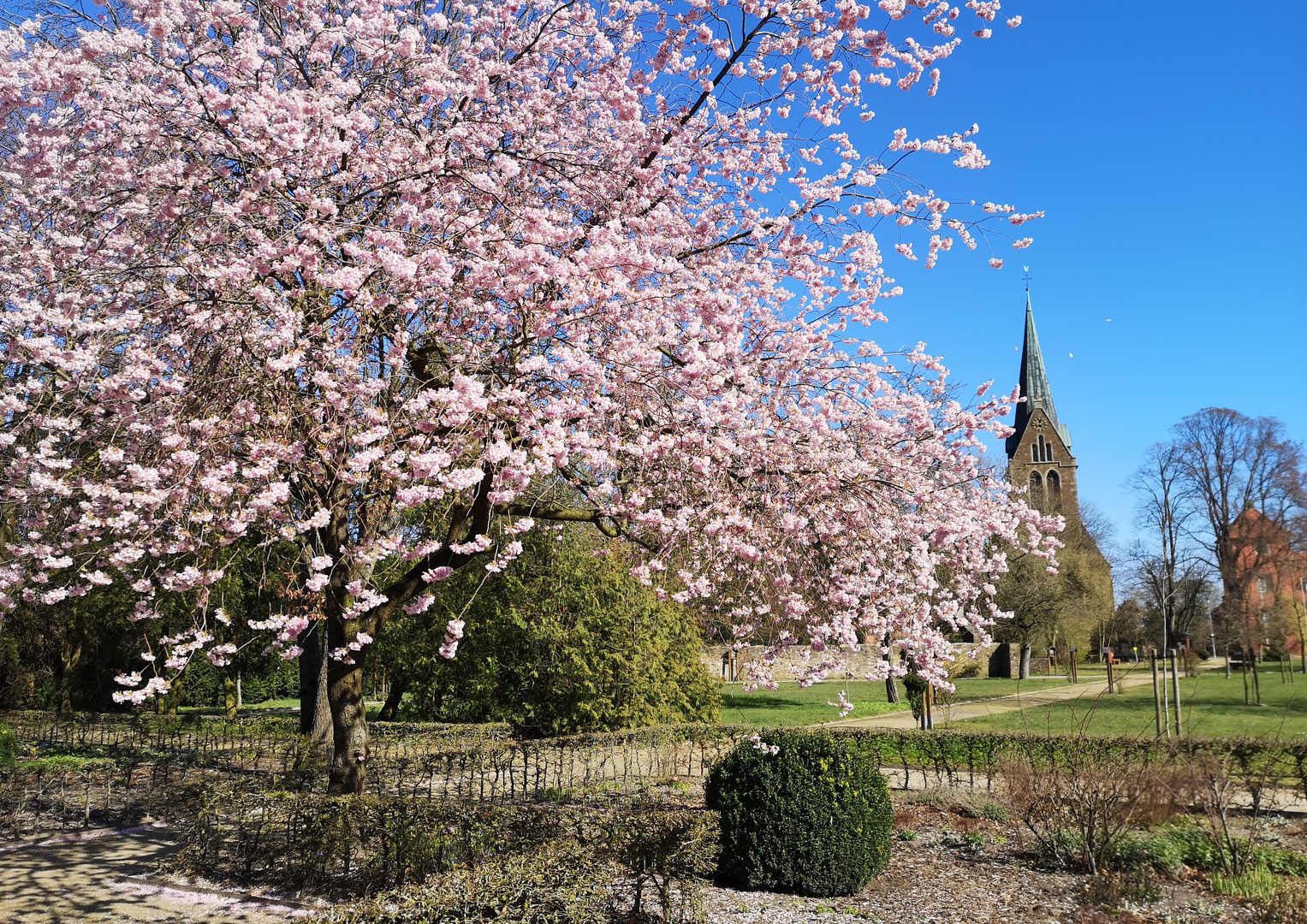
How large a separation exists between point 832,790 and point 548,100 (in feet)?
19.3

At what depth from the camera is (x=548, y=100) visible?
22.8 feet

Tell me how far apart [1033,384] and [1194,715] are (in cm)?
4462

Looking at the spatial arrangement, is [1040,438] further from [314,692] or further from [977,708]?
[314,692]

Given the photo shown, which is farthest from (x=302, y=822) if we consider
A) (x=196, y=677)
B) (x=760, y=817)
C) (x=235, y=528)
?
(x=196, y=677)

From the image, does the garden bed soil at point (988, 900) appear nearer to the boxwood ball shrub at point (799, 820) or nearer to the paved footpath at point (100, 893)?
the boxwood ball shrub at point (799, 820)

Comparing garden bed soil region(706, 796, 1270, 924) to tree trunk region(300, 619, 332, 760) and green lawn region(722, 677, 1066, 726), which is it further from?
tree trunk region(300, 619, 332, 760)

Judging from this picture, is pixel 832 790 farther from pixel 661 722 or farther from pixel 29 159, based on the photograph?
pixel 661 722

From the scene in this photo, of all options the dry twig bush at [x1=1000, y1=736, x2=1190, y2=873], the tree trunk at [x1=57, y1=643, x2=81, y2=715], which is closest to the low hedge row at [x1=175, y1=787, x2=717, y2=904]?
the dry twig bush at [x1=1000, y1=736, x2=1190, y2=873]

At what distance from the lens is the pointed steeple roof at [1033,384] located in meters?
59.4

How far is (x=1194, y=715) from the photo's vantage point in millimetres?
19922

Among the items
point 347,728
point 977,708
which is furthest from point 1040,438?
point 347,728

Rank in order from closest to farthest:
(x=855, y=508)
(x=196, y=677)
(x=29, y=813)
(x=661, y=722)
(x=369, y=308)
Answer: (x=369, y=308) → (x=855, y=508) → (x=29, y=813) → (x=661, y=722) → (x=196, y=677)

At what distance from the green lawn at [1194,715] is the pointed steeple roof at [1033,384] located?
115ft

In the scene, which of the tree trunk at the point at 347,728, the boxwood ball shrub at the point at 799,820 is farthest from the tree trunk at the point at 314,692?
the boxwood ball shrub at the point at 799,820
